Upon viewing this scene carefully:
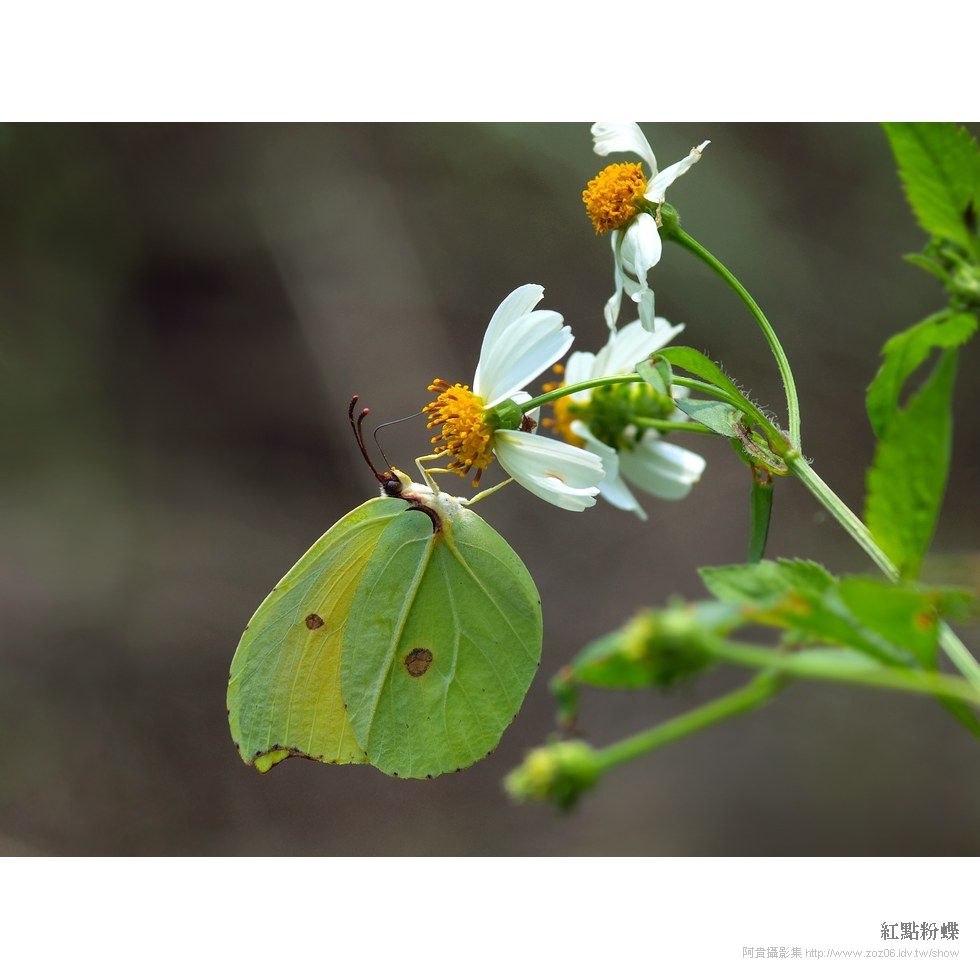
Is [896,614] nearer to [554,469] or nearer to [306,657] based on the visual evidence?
[554,469]

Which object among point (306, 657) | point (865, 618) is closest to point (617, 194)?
point (865, 618)

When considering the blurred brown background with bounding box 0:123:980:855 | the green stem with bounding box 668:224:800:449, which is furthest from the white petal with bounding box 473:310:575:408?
the blurred brown background with bounding box 0:123:980:855

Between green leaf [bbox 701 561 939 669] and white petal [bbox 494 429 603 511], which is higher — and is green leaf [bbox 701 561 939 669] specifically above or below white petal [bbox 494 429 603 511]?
below

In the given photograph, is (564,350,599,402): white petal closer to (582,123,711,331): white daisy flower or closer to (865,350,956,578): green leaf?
(582,123,711,331): white daisy flower

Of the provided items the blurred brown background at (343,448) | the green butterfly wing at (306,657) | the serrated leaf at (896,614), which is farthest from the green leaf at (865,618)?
the blurred brown background at (343,448)

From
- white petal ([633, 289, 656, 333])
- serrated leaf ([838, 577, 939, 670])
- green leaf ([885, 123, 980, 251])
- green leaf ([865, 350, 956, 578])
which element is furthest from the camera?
white petal ([633, 289, 656, 333])

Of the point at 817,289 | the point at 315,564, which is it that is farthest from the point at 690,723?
the point at 817,289

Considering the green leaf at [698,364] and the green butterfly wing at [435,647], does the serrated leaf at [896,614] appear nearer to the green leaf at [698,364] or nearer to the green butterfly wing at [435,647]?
the green leaf at [698,364]
